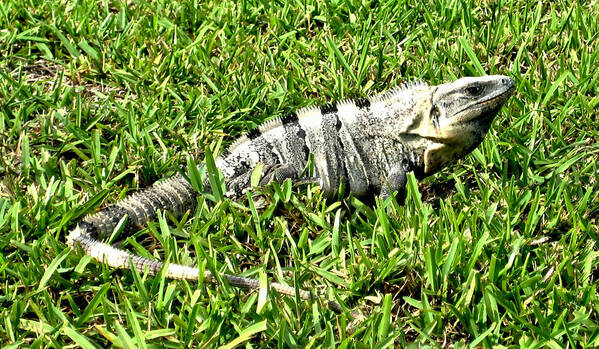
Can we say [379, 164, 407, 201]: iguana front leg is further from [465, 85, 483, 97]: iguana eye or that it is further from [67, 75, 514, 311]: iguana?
[465, 85, 483, 97]: iguana eye

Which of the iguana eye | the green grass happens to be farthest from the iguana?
the green grass

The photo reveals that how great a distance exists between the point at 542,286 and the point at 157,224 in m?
1.72

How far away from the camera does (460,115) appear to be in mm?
4234

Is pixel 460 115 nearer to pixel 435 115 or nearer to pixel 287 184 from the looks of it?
pixel 435 115

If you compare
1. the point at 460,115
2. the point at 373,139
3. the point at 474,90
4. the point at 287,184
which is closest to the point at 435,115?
the point at 460,115

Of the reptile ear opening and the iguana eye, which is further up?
the iguana eye

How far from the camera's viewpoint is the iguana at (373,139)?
165 inches

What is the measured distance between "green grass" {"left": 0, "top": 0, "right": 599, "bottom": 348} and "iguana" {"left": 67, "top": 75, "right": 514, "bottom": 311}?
0.57ft

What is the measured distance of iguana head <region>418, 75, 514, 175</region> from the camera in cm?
419

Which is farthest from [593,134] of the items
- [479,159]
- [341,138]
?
[341,138]

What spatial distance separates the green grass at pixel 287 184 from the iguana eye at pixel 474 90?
1.27 ft

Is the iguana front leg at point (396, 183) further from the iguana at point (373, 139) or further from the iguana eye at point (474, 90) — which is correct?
the iguana eye at point (474, 90)

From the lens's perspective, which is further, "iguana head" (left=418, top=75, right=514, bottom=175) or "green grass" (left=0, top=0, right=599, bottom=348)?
"iguana head" (left=418, top=75, right=514, bottom=175)

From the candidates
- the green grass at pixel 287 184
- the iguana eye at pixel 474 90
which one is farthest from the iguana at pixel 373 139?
the green grass at pixel 287 184
